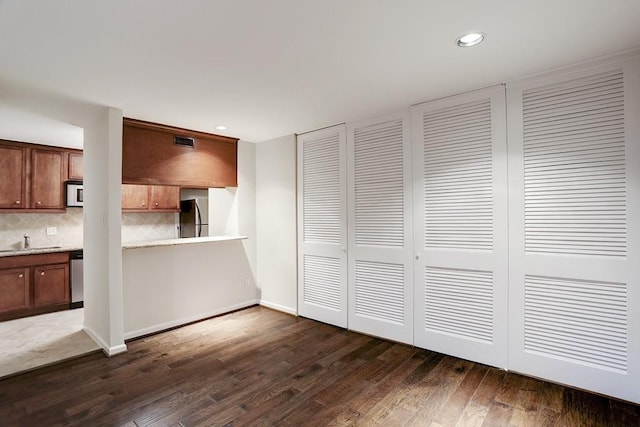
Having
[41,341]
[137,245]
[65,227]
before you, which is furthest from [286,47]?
[65,227]

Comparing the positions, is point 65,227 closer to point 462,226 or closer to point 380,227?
point 380,227

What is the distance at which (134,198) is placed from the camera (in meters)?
5.24

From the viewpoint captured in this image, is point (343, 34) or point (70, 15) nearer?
point (70, 15)

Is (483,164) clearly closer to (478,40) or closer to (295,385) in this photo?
(478,40)

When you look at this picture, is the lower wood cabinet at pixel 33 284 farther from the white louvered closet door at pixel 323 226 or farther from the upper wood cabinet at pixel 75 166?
the white louvered closet door at pixel 323 226

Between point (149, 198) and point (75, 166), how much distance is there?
107 cm

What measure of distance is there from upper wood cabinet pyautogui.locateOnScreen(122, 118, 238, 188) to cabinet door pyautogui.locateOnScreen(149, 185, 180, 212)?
164 centimetres


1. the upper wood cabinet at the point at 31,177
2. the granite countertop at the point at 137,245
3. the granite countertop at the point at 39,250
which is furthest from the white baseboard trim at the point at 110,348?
the upper wood cabinet at the point at 31,177

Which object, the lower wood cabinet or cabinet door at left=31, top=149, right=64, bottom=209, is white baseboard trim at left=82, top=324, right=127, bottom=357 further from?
cabinet door at left=31, top=149, right=64, bottom=209

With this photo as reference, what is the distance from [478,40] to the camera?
6.45 ft

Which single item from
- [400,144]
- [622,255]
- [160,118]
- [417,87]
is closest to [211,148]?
[160,118]

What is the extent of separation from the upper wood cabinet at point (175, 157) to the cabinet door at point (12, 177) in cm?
211

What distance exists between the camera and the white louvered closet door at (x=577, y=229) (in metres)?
2.20

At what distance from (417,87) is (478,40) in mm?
760
